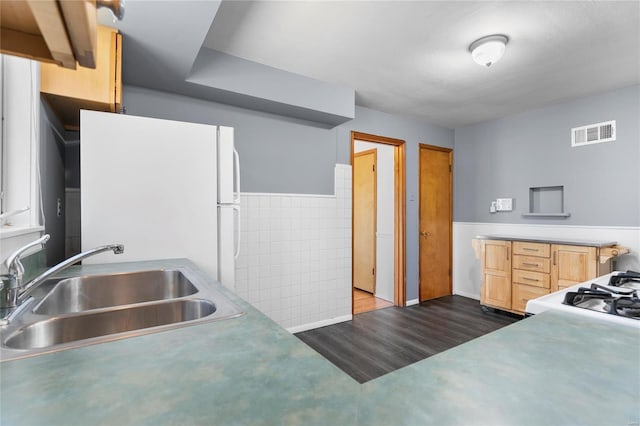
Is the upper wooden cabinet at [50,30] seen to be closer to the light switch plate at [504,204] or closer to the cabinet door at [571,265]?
the cabinet door at [571,265]

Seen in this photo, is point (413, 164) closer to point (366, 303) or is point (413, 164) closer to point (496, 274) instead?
point (496, 274)

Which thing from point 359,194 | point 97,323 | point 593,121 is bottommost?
point 97,323

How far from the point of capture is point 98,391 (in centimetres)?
52

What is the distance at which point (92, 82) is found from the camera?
1753 mm

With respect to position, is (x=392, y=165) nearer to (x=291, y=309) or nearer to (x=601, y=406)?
(x=291, y=309)

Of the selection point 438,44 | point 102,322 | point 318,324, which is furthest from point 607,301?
point 318,324

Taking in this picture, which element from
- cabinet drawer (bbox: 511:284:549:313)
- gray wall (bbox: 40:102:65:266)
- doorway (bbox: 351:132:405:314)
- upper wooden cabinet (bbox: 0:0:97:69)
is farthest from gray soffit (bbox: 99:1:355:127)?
cabinet drawer (bbox: 511:284:549:313)

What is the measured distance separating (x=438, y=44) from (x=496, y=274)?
8.61 ft

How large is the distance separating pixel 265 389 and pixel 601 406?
53cm

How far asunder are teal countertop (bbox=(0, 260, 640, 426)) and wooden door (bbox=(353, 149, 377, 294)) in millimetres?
3669

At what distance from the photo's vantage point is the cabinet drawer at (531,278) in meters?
3.17

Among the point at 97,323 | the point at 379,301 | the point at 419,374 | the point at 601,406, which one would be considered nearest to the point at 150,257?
the point at 97,323

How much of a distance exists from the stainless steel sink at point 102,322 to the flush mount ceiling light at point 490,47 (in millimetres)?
2396

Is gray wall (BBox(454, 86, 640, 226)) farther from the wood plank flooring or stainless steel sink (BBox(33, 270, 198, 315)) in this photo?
stainless steel sink (BBox(33, 270, 198, 315))
